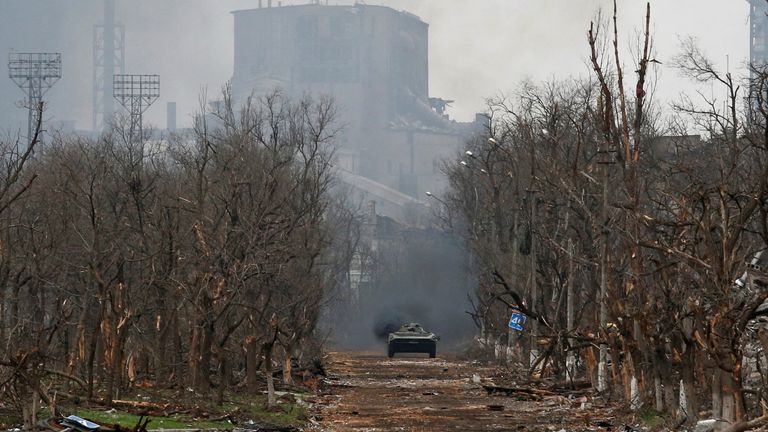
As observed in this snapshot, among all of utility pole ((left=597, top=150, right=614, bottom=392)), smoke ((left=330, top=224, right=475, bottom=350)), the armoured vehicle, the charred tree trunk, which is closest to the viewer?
utility pole ((left=597, top=150, right=614, bottom=392))

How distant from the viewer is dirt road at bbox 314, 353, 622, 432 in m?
28.7

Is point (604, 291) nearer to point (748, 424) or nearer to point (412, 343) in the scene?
point (748, 424)

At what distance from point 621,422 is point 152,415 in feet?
29.9

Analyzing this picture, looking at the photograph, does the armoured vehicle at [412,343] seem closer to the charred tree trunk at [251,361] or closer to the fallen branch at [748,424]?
the charred tree trunk at [251,361]

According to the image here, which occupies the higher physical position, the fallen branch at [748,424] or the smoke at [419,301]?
the smoke at [419,301]

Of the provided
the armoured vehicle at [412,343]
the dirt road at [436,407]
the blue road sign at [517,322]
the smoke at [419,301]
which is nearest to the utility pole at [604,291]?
the dirt road at [436,407]

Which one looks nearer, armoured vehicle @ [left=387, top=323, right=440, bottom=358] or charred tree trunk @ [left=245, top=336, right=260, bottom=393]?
charred tree trunk @ [left=245, top=336, right=260, bottom=393]

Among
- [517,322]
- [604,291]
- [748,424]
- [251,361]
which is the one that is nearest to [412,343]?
[517,322]

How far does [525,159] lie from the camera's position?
176ft

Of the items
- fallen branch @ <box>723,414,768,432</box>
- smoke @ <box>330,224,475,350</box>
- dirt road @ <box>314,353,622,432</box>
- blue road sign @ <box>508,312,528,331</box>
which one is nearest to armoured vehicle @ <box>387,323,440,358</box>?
dirt road @ <box>314,353,622,432</box>

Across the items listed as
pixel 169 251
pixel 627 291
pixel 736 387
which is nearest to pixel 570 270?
pixel 627 291

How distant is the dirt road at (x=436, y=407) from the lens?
1129 inches

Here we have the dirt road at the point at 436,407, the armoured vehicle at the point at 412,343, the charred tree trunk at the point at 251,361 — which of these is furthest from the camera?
the armoured vehicle at the point at 412,343

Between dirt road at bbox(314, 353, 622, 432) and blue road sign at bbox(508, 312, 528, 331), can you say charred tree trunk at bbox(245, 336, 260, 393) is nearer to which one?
dirt road at bbox(314, 353, 622, 432)
